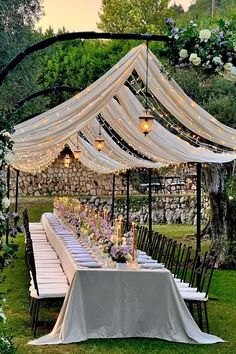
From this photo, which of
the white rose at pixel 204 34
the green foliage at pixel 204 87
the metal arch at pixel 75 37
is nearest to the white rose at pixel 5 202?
the metal arch at pixel 75 37

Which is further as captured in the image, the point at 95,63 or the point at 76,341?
the point at 95,63

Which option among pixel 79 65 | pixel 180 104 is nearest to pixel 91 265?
pixel 180 104

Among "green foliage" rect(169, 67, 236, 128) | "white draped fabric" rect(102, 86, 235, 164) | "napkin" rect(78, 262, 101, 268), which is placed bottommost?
"napkin" rect(78, 262, 101, 268)

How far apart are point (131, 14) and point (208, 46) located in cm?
3636

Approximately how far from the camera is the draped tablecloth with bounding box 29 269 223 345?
275 inches

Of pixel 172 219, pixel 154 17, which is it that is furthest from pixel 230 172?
pixel 154 17

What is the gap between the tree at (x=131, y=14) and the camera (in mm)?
41125

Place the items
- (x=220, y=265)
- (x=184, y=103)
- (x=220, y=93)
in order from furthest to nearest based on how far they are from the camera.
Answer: (x=220, y=93) < (x=220, y=265) < (x=184, y=103)

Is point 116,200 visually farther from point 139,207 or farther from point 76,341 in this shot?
point 76,341

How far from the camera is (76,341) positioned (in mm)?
6828

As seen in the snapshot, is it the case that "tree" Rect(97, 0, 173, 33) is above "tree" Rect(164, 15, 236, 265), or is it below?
above

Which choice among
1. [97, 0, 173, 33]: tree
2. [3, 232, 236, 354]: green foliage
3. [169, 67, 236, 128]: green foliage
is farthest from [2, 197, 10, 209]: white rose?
[97, 0, 173, 33]: tree

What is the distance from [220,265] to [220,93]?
19.7 feet

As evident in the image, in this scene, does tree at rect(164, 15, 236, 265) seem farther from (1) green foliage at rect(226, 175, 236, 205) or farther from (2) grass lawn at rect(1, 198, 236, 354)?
(2) grass lawn at rect(1, 198, 236, 354)
